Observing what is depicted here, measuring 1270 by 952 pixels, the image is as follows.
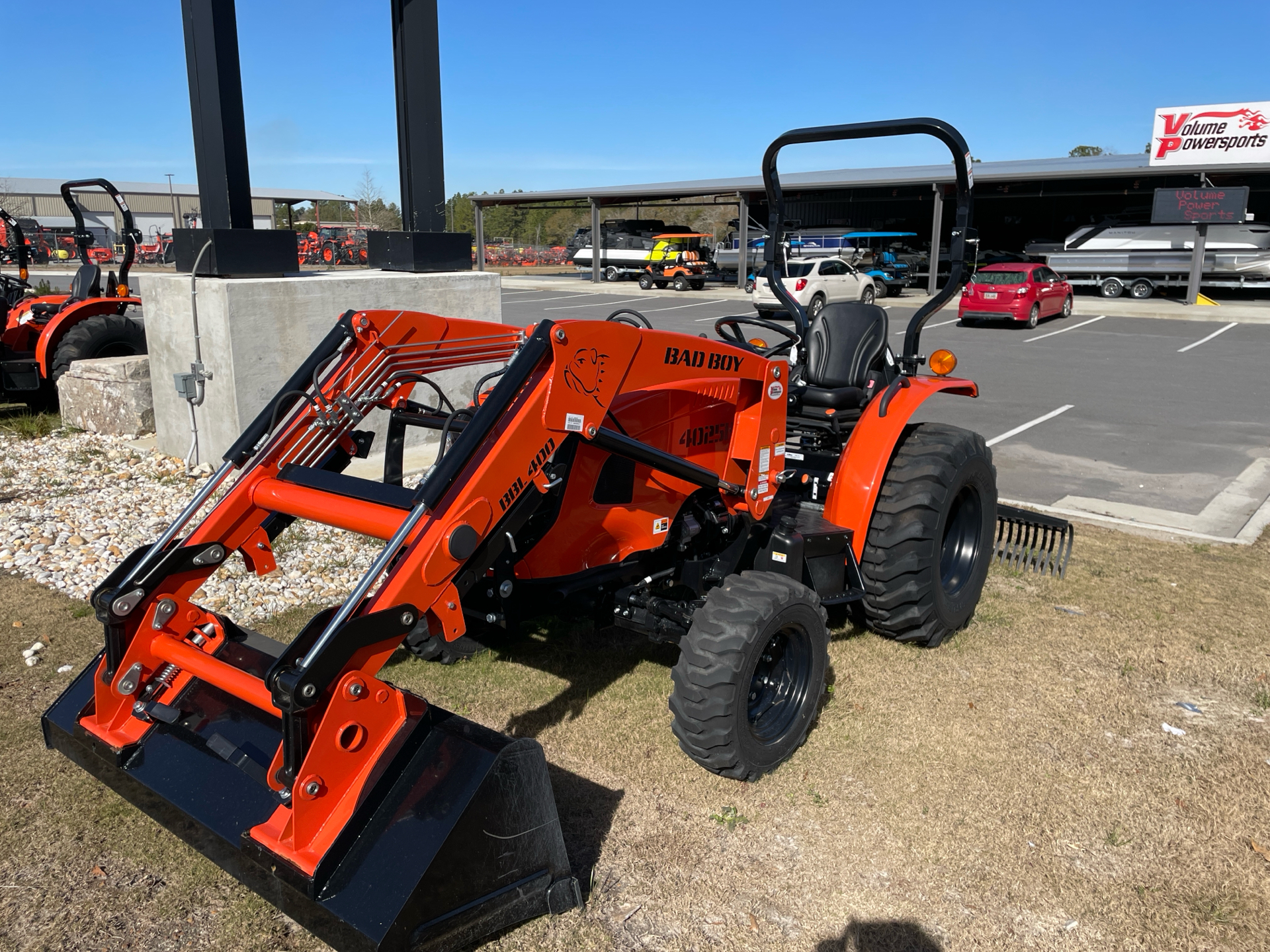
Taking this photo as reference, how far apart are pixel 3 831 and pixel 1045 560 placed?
5.30 m

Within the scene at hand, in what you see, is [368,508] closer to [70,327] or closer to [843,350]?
[843,350]

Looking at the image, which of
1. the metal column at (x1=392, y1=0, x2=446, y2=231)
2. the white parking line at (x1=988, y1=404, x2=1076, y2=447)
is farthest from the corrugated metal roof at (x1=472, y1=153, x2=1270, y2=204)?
the metal column at (x1=392, y1=0, x2=446, y2=231)

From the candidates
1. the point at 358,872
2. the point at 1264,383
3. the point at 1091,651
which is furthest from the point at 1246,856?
the point at 1264,383

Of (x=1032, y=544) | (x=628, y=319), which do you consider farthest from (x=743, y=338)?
(x=1032, y=544)

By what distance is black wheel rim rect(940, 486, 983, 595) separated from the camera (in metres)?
5.00

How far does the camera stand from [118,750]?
297 centimetres

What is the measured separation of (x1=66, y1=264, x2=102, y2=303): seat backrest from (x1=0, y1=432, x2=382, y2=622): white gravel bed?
2.81 m

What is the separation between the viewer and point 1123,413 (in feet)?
38.5

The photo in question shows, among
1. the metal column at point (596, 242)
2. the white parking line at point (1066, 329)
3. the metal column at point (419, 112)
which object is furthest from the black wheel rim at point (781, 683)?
the metal column at point (596, 242)

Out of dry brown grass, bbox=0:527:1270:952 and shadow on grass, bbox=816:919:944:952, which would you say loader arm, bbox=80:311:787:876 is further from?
Answer: shadow on grass, bbox=816:919:944:952

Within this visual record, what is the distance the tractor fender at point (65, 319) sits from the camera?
995 centimetres

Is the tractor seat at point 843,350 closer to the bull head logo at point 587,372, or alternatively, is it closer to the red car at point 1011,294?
the bull head logo at point 587,372

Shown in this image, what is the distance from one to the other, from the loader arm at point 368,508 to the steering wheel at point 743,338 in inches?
33.9

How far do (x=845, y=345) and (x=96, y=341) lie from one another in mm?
8223
